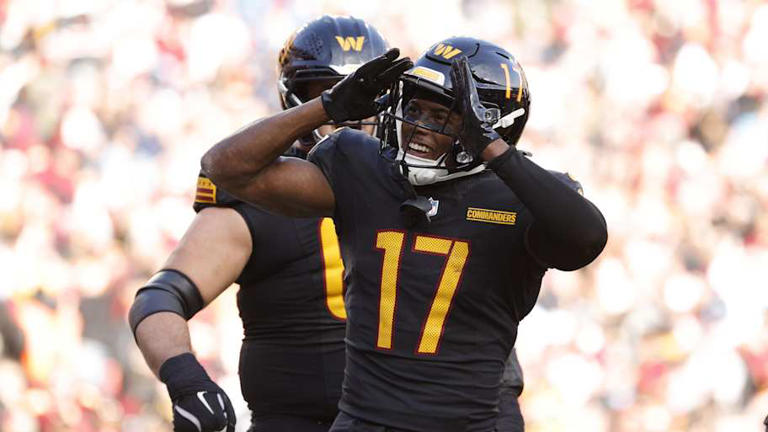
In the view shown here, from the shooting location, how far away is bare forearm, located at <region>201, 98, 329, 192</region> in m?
2.49

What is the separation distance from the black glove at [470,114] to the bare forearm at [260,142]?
0.93 feet

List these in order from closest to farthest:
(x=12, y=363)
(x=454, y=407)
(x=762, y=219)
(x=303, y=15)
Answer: (x=454, y=407)
(x=12, y=363)
(x=303, y=15)
(x=762, y=219)

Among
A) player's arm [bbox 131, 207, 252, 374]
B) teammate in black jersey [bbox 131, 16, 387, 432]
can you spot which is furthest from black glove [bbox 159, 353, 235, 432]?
teammate in black jersey [bbox 131, 16, 387, 432]

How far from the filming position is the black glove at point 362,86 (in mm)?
2467

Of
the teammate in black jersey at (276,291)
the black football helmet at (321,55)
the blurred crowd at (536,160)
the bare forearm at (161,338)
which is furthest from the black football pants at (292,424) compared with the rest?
the blurred crowd at (536,160)

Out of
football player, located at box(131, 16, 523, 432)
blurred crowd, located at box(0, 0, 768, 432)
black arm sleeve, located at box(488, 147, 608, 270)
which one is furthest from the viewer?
blurred crowd, located at box(0, 0, 768, 432)

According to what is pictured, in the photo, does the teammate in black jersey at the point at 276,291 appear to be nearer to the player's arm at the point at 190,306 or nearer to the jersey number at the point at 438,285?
the player's arm at the point at 190,306

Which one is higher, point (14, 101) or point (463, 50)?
point (14, 101)

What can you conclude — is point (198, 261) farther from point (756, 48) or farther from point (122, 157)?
point (756, 48)

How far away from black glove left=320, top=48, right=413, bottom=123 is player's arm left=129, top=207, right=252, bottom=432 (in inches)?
25.6

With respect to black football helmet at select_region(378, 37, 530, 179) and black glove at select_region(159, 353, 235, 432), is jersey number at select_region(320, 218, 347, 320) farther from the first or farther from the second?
black football helmet at select_region(378, 37, 530, 179)

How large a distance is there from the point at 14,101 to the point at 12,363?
1164 mm

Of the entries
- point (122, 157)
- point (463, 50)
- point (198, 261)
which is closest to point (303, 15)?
point (122, 157)

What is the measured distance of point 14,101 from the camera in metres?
5.59
